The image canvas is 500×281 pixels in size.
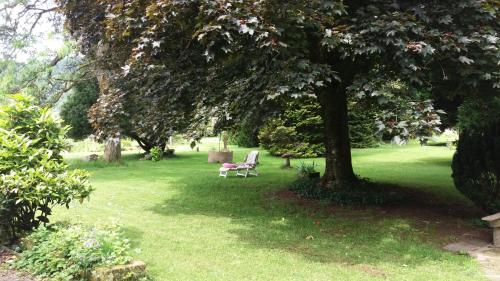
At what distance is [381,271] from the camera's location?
5.39 m

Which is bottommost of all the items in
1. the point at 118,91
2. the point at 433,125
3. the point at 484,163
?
the point at 484,163

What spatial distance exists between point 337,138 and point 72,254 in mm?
6892

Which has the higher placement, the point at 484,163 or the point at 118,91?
the point at 118,91

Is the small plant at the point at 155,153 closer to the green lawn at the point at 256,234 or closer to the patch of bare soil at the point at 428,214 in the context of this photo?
the green lawn at the point at 256,234

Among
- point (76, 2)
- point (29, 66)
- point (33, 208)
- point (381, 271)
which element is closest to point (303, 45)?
point (381, 271)

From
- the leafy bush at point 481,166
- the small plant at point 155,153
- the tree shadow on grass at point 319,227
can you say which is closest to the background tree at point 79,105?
the small plant at point 155,153

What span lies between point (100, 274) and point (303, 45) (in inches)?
167

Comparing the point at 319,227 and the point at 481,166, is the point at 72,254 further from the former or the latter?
the point at 481,166

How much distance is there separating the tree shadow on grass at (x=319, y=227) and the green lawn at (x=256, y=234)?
17 mm

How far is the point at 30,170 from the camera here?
5.61 meters

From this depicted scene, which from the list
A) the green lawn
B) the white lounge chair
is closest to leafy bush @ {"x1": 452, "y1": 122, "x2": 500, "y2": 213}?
the green lawn

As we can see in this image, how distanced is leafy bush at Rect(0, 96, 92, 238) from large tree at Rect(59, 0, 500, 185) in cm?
153

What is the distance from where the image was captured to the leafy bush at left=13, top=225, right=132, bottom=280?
4539mm

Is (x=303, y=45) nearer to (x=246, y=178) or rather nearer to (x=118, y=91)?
(x=118, y=91)
